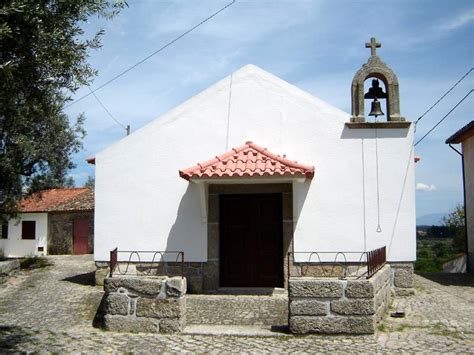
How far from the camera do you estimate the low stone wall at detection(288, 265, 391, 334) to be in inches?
263

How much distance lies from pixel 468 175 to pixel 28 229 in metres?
21.7

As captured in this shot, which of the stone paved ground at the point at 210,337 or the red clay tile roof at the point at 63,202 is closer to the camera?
the stone paved ground at the point at 210,337

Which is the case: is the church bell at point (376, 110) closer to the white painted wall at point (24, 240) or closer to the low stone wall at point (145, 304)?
the low stone wall at point (145, 304)

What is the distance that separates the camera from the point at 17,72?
17.9 feet

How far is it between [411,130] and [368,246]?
2.59 m

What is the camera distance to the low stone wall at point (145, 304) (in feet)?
22.9

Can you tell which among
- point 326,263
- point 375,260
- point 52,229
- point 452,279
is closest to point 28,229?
point 52,229

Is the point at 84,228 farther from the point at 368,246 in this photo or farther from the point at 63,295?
the point at 368,246

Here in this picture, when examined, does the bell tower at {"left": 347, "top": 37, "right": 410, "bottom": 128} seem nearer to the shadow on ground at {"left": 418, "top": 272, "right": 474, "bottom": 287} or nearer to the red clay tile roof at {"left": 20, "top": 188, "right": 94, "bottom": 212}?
the shadow on ground at {"left": 418, "top": 272, "right": 474, "bottom": 287}

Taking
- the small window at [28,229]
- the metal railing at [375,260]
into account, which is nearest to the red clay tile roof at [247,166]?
the metal railing at [375,260]

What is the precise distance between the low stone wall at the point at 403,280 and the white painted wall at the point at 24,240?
20.5 metres

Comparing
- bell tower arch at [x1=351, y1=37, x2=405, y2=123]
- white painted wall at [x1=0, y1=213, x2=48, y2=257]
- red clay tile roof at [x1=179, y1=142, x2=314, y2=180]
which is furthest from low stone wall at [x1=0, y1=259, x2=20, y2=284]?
white painted wall at [x1=0, y1=213, x2=48, y2=257]

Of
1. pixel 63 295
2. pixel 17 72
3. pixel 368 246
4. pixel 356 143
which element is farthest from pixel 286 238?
pixel 17 72

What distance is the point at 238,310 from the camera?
8.41 meters
